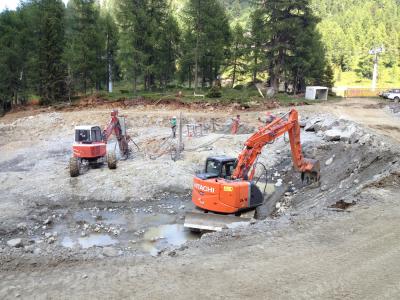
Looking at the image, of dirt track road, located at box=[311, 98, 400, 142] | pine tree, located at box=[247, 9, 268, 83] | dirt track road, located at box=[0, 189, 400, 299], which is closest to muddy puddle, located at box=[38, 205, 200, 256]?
dirt track road, located at box=[0, 189, 400, 299]

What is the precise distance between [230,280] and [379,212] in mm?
5592

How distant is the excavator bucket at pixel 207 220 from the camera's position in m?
15.6

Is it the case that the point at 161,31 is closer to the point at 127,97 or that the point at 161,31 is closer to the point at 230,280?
the point at 127,97

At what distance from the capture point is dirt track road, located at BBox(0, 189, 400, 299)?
8824 millimetres

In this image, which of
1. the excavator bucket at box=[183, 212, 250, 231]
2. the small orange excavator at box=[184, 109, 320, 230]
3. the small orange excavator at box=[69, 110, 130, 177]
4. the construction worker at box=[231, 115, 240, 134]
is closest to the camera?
the excavator bucket at box=[183, 212, 250, 231]

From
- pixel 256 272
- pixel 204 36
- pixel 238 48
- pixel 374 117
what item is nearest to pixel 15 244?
pixel 256 272

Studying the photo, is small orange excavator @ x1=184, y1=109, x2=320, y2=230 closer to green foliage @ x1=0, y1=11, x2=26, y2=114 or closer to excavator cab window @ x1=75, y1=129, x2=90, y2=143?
excavator cab window @ x1=75, y1=129, x2=90, y2=143

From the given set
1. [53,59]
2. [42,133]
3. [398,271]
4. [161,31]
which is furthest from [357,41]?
[398,271]

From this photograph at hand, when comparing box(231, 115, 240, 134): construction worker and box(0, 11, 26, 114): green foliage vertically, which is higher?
box(0, 11, 26, 114): green foliage

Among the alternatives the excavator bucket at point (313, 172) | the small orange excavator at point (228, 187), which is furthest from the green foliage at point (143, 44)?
the small orange excavator at point (228, 187)

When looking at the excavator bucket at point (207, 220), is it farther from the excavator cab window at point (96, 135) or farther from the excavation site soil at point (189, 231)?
the excavator cab window at point (96, 135)

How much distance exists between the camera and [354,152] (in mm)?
21844

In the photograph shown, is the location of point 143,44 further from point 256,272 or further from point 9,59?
point 256,272

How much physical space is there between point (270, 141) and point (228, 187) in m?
3.47
